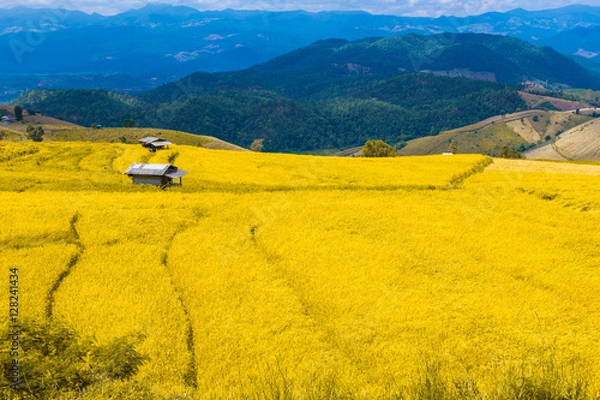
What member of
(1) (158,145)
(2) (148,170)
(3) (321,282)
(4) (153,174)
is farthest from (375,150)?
(3) (321,282)

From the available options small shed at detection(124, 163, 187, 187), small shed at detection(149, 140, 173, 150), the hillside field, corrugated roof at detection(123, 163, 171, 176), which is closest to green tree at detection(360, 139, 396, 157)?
small shed at detection(149, 140, 173, 150)

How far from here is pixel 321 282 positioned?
26.1 metres

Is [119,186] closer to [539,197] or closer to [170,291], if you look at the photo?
[170,291]

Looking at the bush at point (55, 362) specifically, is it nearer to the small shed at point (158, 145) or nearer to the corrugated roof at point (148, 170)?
the corrugated roof at point (148, 170)

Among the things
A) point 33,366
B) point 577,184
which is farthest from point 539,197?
point 33,366

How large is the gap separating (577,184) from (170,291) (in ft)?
162

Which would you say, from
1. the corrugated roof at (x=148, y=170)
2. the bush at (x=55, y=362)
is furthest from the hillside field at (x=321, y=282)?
the corrugated roof at (x=148, y=170)

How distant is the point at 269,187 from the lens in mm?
49125

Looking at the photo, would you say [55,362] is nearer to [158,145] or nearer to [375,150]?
[158,145]

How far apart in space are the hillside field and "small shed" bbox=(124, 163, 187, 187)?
5.01ft

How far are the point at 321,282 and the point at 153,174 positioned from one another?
29.4 m

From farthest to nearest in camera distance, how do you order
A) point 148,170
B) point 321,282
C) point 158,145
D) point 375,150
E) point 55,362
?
point 375,150 < point 158,145 < point 148,170 < point 321,282 < point 55,362

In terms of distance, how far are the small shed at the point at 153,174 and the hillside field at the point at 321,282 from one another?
1.53m

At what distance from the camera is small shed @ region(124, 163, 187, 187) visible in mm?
46719
